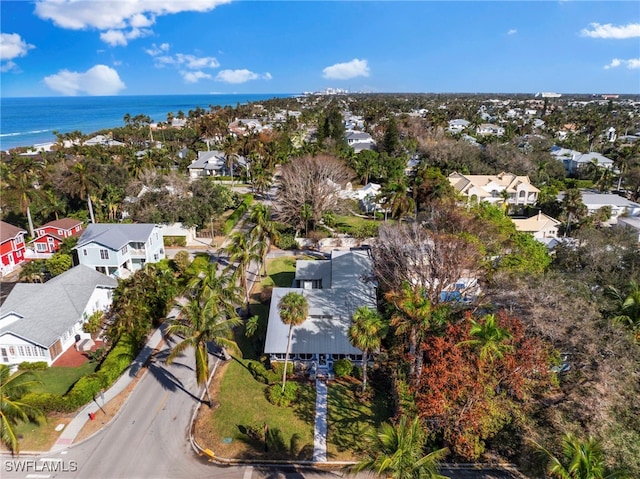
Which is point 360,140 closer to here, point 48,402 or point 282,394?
point 282,394

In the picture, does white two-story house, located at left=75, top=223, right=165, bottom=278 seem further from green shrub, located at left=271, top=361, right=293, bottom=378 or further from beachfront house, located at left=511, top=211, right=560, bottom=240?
beachfront house, located at left=511, top=211, right=560, bottom=240

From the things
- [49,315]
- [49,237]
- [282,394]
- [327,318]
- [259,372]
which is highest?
[49,237]

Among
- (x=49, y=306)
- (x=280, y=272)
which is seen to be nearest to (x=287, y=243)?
(x=280, y=272)

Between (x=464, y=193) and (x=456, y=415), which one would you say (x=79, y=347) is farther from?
(x=464, y=193)

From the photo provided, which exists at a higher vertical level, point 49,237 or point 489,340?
point 489,340

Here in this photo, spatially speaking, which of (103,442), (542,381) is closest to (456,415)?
(542,381)

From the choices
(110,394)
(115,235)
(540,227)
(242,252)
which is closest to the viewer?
(110,394)

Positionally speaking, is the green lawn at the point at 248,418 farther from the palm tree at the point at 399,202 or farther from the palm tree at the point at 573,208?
the palm tree at the point at 573,208

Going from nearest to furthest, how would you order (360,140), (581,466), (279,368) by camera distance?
(581,466)
(279,368)
(360,140)

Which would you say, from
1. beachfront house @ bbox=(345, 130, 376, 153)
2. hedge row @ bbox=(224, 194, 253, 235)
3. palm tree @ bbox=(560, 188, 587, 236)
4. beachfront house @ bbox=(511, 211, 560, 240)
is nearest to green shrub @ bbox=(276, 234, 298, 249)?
hedge row @ bbox=(224, 194, 253, 235)
